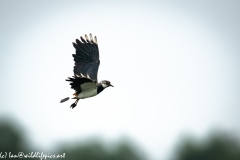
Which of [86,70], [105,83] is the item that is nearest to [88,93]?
[105,83]

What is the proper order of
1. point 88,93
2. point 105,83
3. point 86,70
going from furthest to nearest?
point 86,70 → point 105,83 → point 88,93

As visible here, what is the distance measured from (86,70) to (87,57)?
2.45 ft

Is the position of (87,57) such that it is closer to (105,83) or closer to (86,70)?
(86,70)

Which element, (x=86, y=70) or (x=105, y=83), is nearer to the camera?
(x=105, y=83)

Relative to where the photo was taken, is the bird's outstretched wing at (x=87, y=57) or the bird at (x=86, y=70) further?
the bird's outstretched wing at (x=87, y=57)

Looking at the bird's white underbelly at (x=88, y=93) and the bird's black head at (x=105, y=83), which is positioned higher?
the bird's black head at (x=105, y=83)

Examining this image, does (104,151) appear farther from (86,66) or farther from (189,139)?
(86,66)

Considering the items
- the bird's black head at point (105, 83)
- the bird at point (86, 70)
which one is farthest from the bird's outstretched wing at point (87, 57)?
the bird's black head at point (105, 83)

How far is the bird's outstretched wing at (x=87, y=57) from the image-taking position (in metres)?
28.0

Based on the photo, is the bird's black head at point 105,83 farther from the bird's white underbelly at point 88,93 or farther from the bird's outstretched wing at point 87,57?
the bird's outstretched wing at point 87,57

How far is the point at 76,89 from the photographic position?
26.1 meters

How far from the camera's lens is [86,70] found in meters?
27.9

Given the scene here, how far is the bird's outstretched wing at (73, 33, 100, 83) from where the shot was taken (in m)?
28.0

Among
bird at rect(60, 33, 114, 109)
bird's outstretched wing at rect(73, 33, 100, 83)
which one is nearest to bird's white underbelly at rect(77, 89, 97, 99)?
bird at rect(60, 33, 114, 109)
